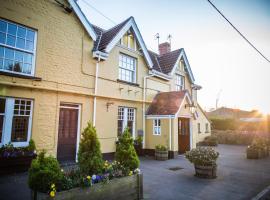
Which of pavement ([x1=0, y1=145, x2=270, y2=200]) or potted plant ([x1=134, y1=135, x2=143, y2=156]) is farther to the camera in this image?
potted plant ([x1=134, y1=135, x2=143, y2=156])

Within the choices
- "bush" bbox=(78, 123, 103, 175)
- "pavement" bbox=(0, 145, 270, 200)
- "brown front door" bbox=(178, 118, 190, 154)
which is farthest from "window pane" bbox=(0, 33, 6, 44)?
"brown front door" bbox=(178, 118, 190, 154)

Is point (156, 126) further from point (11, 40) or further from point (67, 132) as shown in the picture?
point (11, 40)

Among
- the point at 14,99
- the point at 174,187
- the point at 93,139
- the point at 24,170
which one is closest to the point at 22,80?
the point at 14,99

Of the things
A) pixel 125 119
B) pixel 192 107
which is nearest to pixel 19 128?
pixel 125 119

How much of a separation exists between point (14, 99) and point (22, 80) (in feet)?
3.06

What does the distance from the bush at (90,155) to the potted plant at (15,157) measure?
4.28 m

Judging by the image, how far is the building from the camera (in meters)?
8.78

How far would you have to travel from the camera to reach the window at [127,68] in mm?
13805

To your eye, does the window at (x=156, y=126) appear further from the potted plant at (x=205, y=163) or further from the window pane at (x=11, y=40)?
the window pane at (x=11, y=40)

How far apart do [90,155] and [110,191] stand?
1.12m

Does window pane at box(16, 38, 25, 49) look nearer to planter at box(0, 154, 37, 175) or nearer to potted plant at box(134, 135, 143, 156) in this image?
planter at box(0, 154, 37, 175)

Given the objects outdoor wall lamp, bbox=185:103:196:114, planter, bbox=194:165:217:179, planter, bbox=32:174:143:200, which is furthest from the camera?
outdoor wall lamp, bbox=185:103:196:114

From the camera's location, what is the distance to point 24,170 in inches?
328

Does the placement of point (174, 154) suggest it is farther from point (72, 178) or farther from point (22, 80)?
point (22, 80)
